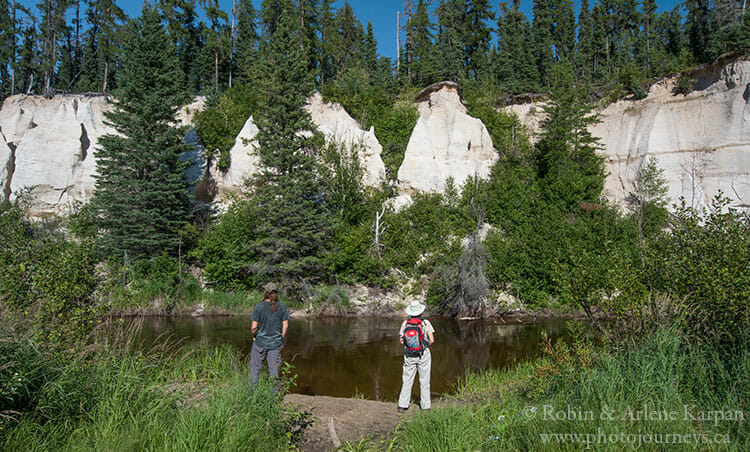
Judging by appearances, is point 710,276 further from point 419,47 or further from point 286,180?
point 419,47

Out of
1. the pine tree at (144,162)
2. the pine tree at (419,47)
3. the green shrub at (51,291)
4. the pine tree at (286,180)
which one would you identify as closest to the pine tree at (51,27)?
the pine tree at (144,162)

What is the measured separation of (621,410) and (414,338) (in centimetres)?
284

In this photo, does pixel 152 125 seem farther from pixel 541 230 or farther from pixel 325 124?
pixel 541 230

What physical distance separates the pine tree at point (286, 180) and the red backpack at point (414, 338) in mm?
13853

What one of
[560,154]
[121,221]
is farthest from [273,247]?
[560,154]

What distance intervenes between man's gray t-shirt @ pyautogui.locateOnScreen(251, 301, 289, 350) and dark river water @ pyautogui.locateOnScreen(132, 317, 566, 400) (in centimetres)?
300

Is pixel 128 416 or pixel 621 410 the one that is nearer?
pixel 621 410

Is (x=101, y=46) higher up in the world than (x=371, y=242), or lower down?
higher up

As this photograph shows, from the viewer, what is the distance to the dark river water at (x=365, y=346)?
9500mm

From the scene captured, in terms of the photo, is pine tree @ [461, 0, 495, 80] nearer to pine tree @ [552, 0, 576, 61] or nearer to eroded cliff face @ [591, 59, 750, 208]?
pine tree @ [552, 0, 576, 61]

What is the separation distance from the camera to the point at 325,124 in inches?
1137

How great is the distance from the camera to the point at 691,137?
26109 millimetres

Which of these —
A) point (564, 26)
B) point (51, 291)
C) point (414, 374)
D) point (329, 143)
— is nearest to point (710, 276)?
point (414, 374)

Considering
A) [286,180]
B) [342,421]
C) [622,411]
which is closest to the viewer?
[622,411]
